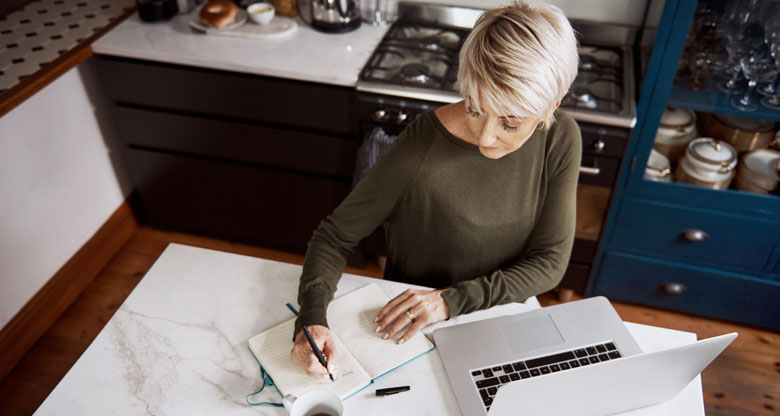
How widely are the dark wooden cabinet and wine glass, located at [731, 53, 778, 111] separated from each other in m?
1.29

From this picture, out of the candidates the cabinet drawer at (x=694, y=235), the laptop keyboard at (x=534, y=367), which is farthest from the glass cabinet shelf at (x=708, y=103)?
the laptop keyboard at (x=534, y=367)

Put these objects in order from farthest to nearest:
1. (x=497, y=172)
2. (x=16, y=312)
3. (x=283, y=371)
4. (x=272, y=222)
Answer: (x=272, y=222) < (x=16, y=312) < (x=497, y=172) < (x=283, y=371)

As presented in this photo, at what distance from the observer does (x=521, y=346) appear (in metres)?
1.19

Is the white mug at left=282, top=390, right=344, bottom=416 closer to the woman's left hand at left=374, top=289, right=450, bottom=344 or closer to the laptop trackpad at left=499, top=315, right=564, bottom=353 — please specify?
the woman's left hand at left=374, top=289, right=450, bottom=344

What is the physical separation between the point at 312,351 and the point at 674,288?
1.72 metres

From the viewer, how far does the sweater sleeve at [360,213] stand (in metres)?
1.27

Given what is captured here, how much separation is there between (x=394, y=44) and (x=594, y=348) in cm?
143

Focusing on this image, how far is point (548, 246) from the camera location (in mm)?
1397

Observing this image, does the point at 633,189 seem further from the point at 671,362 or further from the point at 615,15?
the point at 671,362

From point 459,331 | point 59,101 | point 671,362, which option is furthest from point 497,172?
point 59,101

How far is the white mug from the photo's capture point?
1.00m

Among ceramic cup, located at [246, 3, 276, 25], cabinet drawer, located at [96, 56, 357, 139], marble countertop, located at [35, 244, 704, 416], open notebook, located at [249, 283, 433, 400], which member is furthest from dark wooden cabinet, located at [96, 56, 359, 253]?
open notebook, located at [249, 283, 433, 400]

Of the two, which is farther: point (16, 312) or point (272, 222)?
point (272, 222)

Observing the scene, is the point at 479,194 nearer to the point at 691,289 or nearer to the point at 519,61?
the point at 519,61
